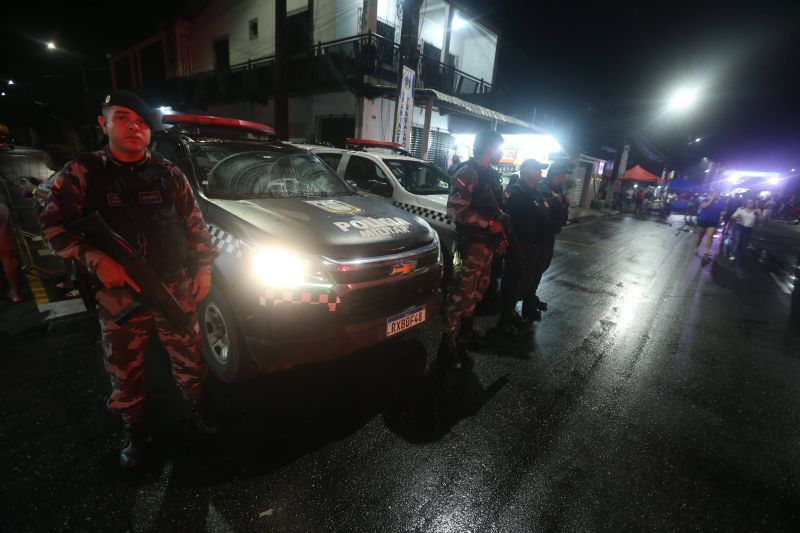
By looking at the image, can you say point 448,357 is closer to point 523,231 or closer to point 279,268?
point 523,231

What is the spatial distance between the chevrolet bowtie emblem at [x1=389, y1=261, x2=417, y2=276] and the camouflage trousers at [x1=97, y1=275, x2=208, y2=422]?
1371 millimetres

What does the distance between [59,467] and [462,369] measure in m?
2.91

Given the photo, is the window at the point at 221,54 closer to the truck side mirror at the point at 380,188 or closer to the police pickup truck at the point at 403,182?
the police pickup truck at the point at 403,182

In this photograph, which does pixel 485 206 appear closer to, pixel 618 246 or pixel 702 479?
Result: pixel 702 479

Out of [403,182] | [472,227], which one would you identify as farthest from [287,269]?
[403,182]

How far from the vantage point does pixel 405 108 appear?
32.5 ft

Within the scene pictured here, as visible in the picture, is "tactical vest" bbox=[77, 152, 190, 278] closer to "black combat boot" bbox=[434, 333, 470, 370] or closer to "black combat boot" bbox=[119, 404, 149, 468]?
"black combat boot" bbox=[119, 404, 149, 468]

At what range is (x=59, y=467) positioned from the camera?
2.08 metres

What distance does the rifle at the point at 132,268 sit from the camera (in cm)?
174

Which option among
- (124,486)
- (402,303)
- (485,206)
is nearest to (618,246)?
(485,206)

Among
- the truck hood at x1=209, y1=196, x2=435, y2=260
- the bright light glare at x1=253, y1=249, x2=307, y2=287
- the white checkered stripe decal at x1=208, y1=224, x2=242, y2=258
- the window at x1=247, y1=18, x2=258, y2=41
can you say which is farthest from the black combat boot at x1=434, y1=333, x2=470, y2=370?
the window at x1=247, y1=18, x2=258, y2=41

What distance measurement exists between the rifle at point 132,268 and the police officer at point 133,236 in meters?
0.04

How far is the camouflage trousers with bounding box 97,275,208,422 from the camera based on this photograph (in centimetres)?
196

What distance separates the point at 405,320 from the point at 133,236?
1.85m
